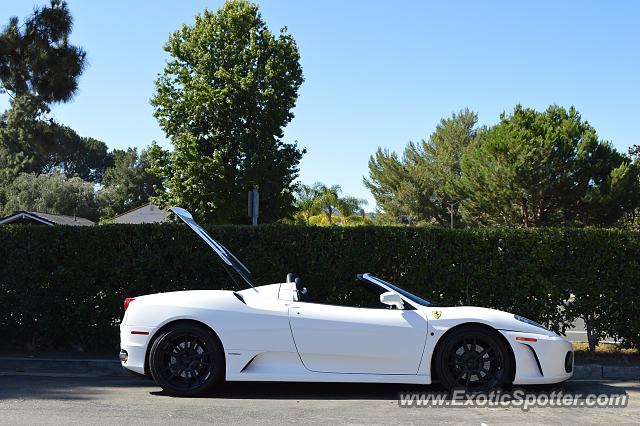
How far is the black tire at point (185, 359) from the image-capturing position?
20.9 feet

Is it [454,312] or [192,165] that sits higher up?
[192,165]

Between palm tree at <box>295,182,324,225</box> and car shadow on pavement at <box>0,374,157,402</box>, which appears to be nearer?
car shadow on pavement at <box>0,374,157,402</box>

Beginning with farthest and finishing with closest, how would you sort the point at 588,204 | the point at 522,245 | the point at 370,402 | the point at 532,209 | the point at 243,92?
the point at 532,209 → the point at 588,204 → the point at 243,92 → the point at 522,245 → the point at 370,402

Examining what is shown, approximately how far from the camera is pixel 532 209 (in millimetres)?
36781

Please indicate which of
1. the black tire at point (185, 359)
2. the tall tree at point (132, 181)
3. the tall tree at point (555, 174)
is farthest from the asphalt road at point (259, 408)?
the tall tree at point (132, 181)

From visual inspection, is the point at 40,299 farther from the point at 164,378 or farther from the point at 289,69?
the point at 289,69

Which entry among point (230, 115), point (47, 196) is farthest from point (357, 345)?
point (47, 196)

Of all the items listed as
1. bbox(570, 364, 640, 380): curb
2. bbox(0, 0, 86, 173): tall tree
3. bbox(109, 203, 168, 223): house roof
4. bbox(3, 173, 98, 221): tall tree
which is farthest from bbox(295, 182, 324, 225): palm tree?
bbox(570, 364, 640, 380): curb

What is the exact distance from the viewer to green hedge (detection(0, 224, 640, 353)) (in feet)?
28.2

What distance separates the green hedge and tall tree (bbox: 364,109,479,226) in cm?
4538

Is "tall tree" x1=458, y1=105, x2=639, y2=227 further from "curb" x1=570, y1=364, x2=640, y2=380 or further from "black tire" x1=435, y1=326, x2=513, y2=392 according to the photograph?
"black tire" x1=435, y1=326, x2=513, y2=392

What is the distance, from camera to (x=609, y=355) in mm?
8930

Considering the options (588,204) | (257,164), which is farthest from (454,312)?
(588,204)

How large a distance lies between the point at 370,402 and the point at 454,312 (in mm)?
1217
